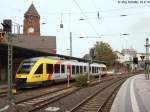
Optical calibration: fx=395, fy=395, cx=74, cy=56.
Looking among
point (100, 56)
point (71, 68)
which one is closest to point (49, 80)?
point (71, 68)

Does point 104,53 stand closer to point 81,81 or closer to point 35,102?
point 81,81

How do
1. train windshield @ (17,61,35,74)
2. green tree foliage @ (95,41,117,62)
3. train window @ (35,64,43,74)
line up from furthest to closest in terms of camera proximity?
green tree foliage @ (95,41,117,62) < train window @ (35,64,43,74) < train windshield @ (17,61,35,74)

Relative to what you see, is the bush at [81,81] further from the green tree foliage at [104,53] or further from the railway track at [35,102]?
the green tree foliage at [104,53]

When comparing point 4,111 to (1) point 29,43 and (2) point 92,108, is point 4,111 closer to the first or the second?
(2) point 92,108

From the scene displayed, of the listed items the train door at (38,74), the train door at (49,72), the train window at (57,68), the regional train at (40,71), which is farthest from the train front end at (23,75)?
the train window at (57,68)

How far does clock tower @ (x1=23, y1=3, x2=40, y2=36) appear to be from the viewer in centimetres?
11625

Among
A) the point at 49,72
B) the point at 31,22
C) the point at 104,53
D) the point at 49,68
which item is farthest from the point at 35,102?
the point at 31,22

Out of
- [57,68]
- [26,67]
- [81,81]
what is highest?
[26,67]

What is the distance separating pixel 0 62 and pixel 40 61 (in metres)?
15.7

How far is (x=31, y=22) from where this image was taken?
383 ft

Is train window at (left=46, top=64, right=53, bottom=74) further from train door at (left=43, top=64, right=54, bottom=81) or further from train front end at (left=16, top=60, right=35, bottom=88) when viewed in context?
train front end at (left=16, top=60, right=35, bottom=88)

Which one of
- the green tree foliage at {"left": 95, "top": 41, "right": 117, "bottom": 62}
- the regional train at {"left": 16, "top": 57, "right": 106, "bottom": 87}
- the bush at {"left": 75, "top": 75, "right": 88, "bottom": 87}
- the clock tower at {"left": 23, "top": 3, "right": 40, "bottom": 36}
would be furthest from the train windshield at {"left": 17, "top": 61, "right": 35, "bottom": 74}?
the green tree foliage at {"left": 95, "top": 41, "right": 117, "bottom": 62}

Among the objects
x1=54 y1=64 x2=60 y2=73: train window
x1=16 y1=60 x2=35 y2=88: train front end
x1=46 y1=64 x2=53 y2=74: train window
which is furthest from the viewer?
x1=54 y1=64 x2=60 y2=73: train window

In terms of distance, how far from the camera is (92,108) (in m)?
19.4
